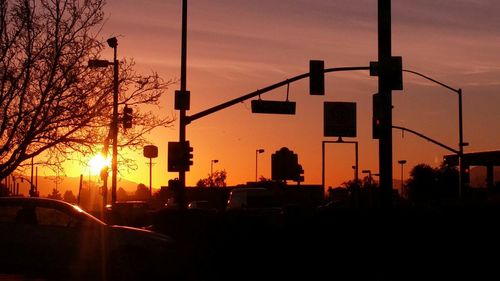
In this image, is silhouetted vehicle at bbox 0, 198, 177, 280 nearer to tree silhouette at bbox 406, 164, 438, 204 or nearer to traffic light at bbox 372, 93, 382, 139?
traffic light at bbox 372, 93, 382, 139

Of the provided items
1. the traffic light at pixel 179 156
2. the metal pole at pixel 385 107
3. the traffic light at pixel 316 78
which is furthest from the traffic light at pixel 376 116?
the traffic light at pixel 179 156

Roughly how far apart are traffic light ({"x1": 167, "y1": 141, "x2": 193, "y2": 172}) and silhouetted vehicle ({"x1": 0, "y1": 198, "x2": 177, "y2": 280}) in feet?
42.1

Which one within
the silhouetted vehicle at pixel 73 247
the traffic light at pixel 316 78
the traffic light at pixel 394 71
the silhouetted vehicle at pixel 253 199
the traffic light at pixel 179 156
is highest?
the traffic light at pixel 316 78

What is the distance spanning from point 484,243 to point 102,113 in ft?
46.1

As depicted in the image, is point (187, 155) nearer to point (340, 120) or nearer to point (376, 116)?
point (376, 116)

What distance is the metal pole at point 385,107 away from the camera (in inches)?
781

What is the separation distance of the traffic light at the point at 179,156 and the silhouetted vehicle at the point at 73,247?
12822 millimetres

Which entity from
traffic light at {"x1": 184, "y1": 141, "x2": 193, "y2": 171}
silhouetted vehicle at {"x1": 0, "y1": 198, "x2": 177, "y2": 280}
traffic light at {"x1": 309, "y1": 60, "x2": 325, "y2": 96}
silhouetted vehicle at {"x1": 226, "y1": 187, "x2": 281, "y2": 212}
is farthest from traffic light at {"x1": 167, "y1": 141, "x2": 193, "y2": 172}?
silhouetted vehicle at {"x1": 0, "y1": 198, "x2": 177, "y2": 280}

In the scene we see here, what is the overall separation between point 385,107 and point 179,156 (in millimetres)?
10296

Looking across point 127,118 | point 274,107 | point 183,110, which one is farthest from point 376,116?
point 274,107

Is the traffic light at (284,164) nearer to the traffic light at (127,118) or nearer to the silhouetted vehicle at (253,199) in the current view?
the silhouetted vehicle at (253,199)

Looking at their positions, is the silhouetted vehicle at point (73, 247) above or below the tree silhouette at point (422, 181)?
below

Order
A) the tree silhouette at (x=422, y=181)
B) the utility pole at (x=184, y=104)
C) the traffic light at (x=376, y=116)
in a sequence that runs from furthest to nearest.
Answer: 1. the tree silhouette at (x=422, y=181)
2. the utility pole at (x=184, y=104)
3. the traffic light at (x=376, y=116)

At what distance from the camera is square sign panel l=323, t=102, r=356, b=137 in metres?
45.3
